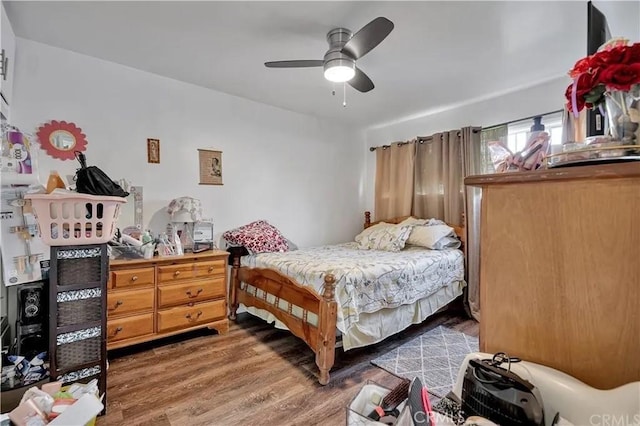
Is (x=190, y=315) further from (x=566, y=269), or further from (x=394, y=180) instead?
(x=394, y=180)

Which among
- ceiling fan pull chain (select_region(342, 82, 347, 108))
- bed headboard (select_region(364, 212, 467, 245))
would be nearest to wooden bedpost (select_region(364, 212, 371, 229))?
bed headboard (select_region(364, 212, 467, 245))

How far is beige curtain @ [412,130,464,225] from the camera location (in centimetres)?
366

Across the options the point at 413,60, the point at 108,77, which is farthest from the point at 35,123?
the point at 413,60

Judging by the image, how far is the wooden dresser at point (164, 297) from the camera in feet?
7.88

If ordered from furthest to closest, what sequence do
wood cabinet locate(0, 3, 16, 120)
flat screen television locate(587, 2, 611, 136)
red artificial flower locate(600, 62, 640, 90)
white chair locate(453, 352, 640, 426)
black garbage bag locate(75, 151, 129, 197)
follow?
wood cabinet locate(0, 3, 16, 120), black garbage bag locate(75, 151, 129, 197), flat screen television locate(587, 2, 611, 136), red artificial flower locate(600, 62, 640, 90), white chair locate(453, 352, 640, 426)

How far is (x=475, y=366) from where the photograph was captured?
2.53 ft

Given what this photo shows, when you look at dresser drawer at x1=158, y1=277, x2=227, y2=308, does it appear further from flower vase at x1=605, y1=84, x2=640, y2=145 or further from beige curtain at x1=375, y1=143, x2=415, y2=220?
flower vase at x1=605, y1=84, x2=640, y2=145

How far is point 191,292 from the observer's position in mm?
2744

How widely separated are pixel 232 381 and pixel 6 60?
272cm

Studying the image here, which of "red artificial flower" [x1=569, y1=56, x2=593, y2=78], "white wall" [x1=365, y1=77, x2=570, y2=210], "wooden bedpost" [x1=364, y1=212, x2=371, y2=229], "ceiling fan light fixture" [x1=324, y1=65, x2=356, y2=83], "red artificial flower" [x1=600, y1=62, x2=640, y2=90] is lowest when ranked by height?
"wooden bedpost" [x1=364, y1=212, x2=371, y2=229]

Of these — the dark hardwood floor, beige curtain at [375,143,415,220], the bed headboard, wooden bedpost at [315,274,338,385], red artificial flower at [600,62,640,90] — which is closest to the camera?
red artificial flower at [600,62,640,90]

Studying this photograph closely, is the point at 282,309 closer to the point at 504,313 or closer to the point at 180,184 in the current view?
the point at 180,184

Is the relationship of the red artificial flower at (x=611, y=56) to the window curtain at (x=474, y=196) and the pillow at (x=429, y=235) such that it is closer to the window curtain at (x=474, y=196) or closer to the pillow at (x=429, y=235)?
the pillow at (x=429, y=235)

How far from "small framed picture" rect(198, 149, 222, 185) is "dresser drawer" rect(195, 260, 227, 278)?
36.1 inches
